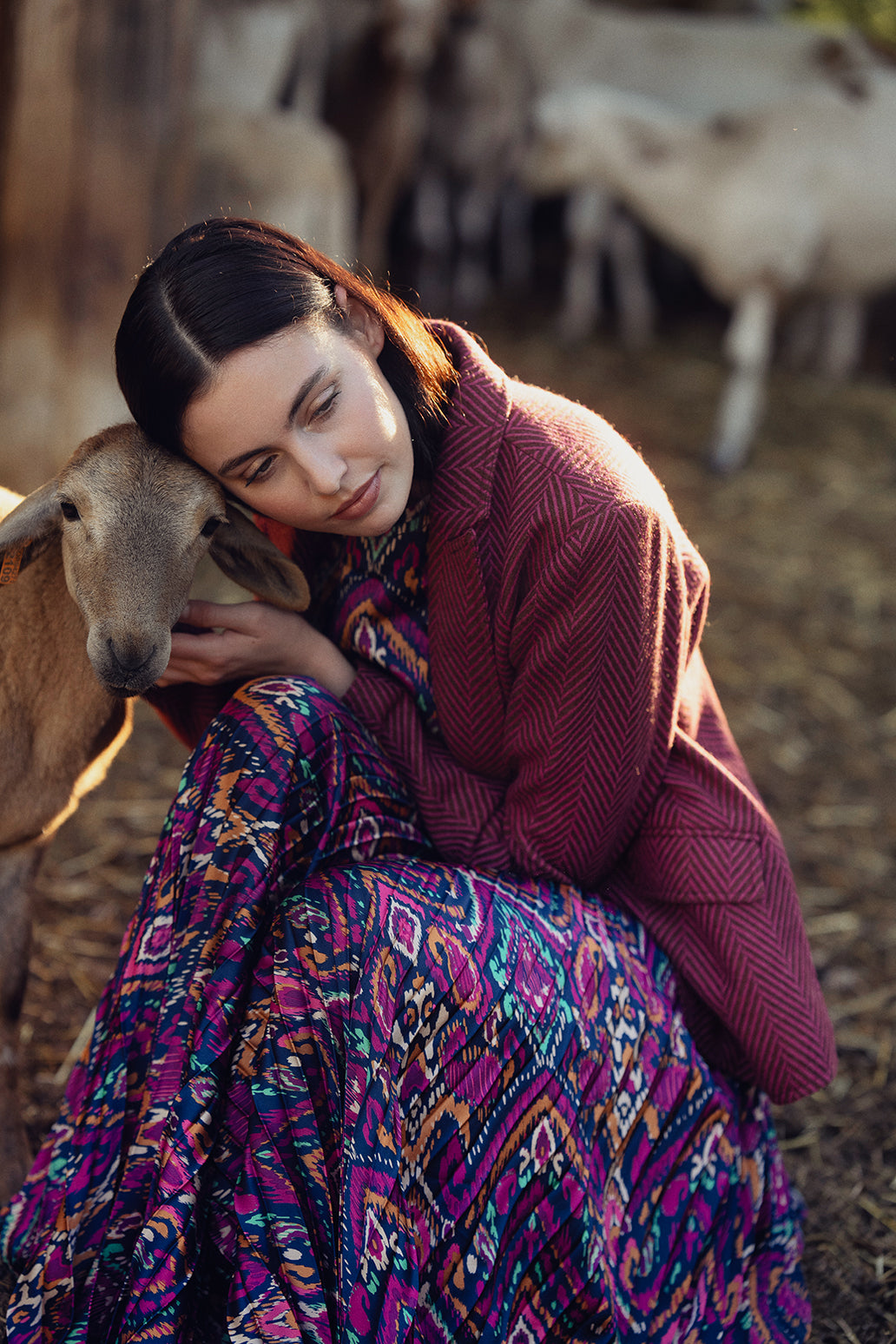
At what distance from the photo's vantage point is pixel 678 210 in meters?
6.25

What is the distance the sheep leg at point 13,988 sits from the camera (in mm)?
2301

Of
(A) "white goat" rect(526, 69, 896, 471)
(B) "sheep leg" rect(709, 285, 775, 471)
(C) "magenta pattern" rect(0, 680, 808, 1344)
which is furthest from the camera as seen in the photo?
(B) "sheep leg" rect(709, 285, 775, 471)

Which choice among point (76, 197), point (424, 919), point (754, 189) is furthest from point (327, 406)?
point (754, 189)

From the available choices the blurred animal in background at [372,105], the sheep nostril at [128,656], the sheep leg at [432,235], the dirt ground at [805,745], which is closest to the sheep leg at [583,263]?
the dirt ground at [805,745]

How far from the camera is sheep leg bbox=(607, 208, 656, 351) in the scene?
26.7ft

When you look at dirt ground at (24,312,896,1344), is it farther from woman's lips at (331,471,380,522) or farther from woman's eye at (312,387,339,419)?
woman's eye at (312,387,339,419)

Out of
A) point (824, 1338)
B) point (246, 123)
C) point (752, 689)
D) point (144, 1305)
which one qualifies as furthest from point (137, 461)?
point (246, 123)

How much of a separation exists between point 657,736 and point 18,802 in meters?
1.17

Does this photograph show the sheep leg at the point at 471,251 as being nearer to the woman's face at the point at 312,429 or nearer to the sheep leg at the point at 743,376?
the sheep leg at the point at 743,376

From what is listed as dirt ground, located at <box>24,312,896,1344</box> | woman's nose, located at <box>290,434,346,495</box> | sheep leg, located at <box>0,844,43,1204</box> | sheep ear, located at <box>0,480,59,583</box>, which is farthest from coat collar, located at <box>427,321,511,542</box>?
dirt ground, located at <box>24,312,896,1344</box>

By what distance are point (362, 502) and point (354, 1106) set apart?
3.00 feet

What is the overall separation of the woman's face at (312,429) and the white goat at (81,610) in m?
0.14

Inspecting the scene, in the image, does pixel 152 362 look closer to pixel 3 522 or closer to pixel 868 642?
pixel 3 522

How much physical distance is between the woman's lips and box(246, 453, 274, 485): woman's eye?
12cm
